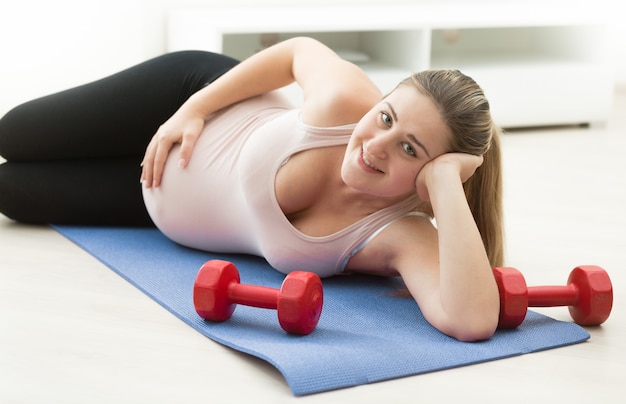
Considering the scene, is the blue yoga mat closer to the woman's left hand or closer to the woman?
the woman

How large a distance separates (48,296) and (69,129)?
0.49 metres

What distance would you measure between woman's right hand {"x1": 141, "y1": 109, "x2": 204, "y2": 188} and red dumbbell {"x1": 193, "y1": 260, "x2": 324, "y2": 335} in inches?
16.8

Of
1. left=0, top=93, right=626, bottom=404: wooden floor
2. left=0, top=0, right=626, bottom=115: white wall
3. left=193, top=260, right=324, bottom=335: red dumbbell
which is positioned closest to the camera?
left=0, top=93, right=626, bottom=404: wooden floor

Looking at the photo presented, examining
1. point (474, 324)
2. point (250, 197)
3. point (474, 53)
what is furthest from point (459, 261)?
point (474, 53)

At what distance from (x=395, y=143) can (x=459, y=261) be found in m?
0.23

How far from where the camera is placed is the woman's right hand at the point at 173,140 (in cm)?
205

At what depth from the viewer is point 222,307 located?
1.69m

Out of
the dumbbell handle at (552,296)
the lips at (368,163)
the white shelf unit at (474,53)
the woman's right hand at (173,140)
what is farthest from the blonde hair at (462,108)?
the white shelf unit at (474,53)

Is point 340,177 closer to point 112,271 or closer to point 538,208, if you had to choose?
point 112,271

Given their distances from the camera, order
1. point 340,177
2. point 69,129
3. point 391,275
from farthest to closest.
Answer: point 69,129 < point 391,275 < point 340,177

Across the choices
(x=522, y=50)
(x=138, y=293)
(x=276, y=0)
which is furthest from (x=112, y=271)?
(x=522, y=50)

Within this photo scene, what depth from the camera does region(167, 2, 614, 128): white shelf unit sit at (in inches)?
139

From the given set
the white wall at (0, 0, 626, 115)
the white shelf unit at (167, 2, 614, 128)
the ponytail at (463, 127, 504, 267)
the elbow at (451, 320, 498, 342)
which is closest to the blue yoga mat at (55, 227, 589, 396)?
the elbow at (451, 320, 498, 342)

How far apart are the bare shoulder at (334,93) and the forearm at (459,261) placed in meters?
0.26
